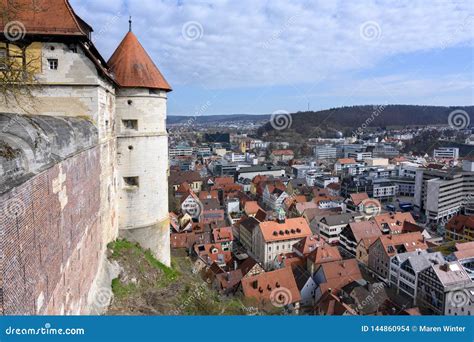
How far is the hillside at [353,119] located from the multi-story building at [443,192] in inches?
3333

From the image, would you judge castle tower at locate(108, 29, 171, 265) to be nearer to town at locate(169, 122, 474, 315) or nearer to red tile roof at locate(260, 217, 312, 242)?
town at locate(169, 122, 474, 315)

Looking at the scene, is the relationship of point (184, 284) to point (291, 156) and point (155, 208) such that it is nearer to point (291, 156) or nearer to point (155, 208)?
point (155, 208)

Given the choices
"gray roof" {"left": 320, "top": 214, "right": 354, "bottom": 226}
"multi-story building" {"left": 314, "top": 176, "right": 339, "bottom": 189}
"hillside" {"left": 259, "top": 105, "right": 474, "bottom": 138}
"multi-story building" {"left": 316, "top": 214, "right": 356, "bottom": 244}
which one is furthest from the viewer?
"hillside" {"left": 259, "top": 105, "right": 474, "bottom": 138}

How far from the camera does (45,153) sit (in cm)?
645

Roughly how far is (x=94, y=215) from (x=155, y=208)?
5.06 metres

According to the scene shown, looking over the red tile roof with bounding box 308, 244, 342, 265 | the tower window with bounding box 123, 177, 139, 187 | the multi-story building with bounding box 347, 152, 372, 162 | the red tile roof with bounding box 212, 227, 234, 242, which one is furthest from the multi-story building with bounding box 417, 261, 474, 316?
the multi-story building with bounding box 347, 152, 372, 162

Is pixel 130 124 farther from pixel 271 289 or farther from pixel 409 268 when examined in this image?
pixel 409 268

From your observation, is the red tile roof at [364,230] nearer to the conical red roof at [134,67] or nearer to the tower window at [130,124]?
the conical red roof at [134,67]

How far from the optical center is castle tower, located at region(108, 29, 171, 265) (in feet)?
48.0

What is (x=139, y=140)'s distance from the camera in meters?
14.7

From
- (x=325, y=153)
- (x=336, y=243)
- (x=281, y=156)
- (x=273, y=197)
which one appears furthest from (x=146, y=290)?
(x=325, y=153)

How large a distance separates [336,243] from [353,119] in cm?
13543

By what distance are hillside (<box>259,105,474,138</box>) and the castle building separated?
426 feet

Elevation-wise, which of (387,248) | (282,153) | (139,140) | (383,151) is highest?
(139,140)
